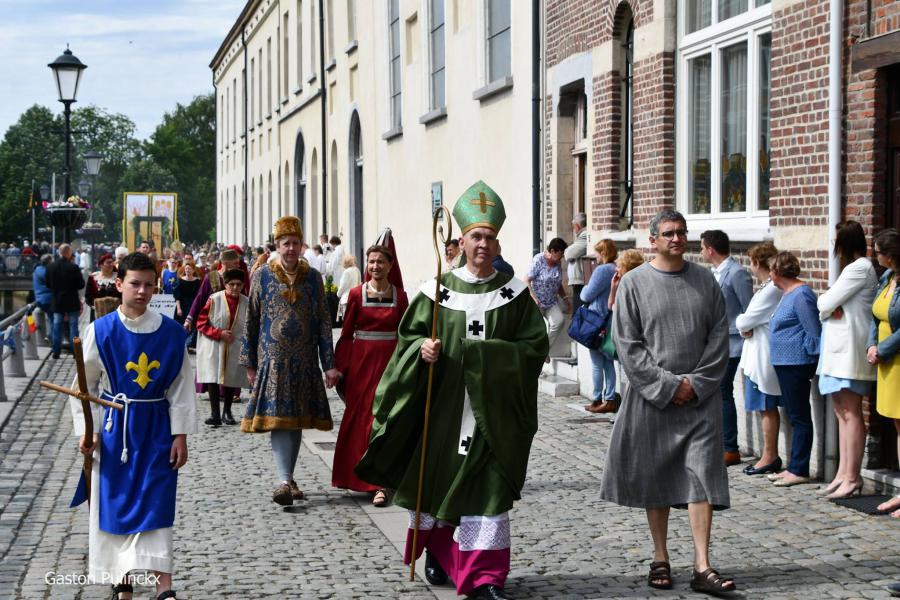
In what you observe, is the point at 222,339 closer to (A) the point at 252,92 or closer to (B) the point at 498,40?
(B) the point at 498,40

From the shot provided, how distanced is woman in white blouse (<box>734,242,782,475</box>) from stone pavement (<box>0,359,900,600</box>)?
0.31 m

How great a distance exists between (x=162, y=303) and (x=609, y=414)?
5.95m

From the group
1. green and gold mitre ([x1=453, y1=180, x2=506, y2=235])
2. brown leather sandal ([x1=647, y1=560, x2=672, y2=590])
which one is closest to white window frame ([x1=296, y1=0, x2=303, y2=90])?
green and gold mitre ([x1=453, y1=180, x2=506, y2=235])

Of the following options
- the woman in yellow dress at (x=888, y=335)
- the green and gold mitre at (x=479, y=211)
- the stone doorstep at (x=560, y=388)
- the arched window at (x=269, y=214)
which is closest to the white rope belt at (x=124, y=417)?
the green and gold mitre at (x=479, y=211)

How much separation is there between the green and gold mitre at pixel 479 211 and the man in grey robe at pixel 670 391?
2.36 ft

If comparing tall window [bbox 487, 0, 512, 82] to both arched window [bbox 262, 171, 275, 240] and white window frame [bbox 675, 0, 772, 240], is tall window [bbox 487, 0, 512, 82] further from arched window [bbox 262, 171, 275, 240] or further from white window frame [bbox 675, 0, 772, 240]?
arched window [bbox 262, 171, 275, 240]

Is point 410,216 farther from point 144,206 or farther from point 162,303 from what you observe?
point 144,206

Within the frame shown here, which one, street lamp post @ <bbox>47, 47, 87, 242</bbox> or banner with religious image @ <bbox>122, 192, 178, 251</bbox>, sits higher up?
street lamp post @ <bbox>47, 47, 87, 242</bbox>

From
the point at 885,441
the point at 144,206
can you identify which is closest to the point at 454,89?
the point at 885,441

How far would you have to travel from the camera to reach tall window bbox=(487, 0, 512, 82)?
17844 millimetres

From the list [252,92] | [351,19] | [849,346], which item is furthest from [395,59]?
[252,92]

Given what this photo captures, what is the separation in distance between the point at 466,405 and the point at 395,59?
782 inches

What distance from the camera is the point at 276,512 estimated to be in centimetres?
820

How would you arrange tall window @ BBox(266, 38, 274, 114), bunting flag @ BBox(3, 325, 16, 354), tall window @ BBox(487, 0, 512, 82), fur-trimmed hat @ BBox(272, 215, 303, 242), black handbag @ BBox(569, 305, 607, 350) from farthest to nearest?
tall window @ BBox(266, 38, 274, 114)
tall window @ BBox(487, 0, 512, 82)
bunting flag @ BBox(3, 325, 16, 354)
black handbag @ BBox(569, 305, 607, 350)
fur-trimmed hat @ BBox(272, 215, 303, 242)
